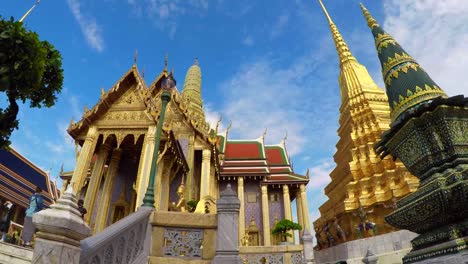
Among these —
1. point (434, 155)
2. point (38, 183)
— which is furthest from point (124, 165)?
point (434, 155)

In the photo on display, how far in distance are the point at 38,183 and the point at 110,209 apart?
13.8 m

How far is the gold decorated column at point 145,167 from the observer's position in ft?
37.1

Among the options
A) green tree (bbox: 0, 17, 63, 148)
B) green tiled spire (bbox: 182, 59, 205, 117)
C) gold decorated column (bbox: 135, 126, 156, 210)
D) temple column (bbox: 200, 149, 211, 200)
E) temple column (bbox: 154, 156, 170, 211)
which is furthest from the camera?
green tiled spire (bbox: 182, 59, 205, 117)

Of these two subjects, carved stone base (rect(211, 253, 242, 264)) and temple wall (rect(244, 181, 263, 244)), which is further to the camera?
temple wall (rect(244, 181, 263, 244))

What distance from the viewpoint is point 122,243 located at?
379cm

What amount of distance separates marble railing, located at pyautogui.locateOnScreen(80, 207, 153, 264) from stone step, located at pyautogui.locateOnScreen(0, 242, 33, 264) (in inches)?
182

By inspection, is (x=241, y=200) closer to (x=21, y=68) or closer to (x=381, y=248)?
(x=381, y=248)

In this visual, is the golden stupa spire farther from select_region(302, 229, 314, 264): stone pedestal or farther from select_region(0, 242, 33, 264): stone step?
select_region(0, 242, 33, 264): stone step

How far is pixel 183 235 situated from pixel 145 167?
7936 mm

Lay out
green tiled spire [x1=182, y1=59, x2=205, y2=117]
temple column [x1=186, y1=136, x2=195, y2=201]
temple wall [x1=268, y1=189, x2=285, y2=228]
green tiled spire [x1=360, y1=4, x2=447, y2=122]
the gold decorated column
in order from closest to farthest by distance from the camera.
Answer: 1. green tiled spire [x1=360, y1=4, x2=447, y2=122]
2. the gold decorated column
3. temple column [x1=186, y1=136, x2=195, y2=201]
4. temple wall [x1=268, y1=189, x2=285, y2=228]
5. green tiled spire [x1=182, y1=59, x2=205, y2=117]

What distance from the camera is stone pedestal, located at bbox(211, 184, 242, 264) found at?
4086mm

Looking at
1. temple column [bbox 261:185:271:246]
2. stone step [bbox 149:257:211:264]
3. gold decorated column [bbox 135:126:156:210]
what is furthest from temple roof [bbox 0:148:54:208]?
stone step [bbox 149:257:211:264]

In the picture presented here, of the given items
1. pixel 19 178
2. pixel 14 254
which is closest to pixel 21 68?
pixel 14 254

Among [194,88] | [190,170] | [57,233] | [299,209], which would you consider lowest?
[57,233]
